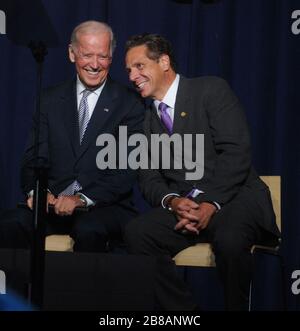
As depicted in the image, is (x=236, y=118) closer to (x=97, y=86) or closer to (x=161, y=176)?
(x=161, y=176)

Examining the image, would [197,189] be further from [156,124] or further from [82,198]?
[82,198]

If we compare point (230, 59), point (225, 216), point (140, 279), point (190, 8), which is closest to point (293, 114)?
point (230, 59)

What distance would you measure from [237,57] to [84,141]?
38.8 inches

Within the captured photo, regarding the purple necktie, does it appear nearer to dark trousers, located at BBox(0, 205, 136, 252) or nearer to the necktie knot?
the necktie knot

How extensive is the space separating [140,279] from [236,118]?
99 centimetres

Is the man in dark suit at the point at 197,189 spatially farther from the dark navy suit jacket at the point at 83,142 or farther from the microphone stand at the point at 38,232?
the microphone stand at the point at 38,232

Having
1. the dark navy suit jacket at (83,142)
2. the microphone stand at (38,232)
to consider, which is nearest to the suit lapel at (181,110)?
the dark navy suit jacket at (83,142)

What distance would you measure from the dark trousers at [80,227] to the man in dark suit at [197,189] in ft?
0.42

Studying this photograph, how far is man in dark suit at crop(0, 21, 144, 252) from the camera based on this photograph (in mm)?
3217

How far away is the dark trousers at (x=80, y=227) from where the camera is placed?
305 centimetres

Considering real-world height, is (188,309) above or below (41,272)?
below

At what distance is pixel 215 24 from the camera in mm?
3840

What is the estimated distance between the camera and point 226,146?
3.09m

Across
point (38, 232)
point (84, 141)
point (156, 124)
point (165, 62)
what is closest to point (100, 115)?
point (84, 141)
